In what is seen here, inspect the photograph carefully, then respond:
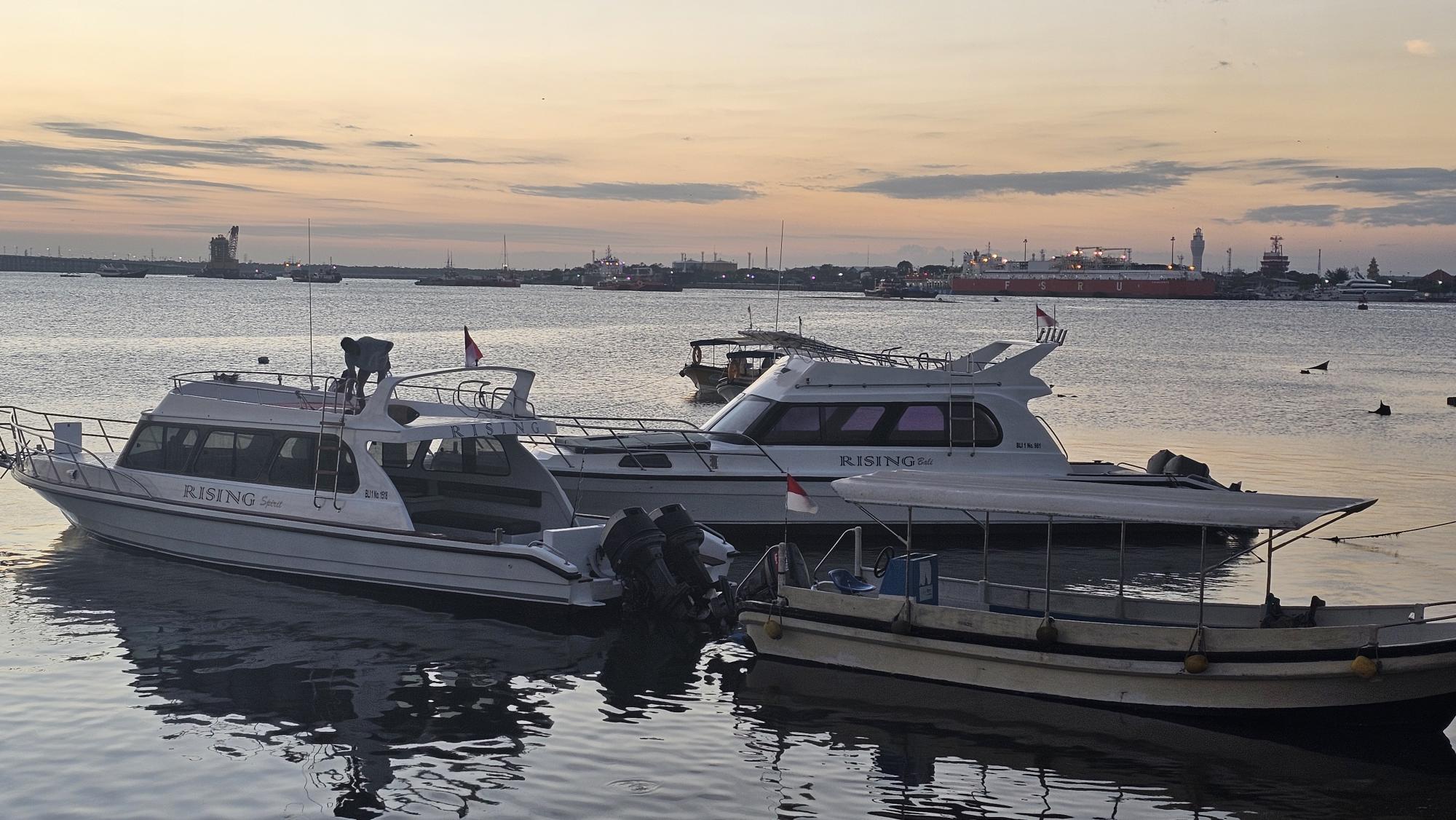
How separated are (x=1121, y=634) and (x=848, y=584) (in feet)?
11.0

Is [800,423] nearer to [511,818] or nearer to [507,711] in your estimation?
[507,711]

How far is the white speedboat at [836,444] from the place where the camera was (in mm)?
20672

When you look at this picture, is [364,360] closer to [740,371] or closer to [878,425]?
[878,425]

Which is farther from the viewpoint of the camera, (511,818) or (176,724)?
(176,724)

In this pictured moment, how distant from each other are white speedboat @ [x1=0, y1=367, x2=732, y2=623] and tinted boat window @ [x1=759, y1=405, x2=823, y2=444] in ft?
16.1

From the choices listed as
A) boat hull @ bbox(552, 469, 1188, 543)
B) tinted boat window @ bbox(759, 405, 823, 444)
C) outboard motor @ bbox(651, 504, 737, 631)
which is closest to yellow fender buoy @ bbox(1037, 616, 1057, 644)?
outboard motor @ bbox(651, 504, 737, 631)

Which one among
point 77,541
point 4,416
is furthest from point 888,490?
point 4,416

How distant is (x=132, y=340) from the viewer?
73562 millimetres

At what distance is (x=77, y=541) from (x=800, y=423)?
11.6 m

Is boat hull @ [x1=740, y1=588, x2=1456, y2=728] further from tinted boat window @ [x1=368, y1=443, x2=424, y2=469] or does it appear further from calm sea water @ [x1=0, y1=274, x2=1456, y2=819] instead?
tinted boat window @ [x1=368, y1=443, x2=424, y2=469]

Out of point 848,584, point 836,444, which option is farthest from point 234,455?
point 836,444

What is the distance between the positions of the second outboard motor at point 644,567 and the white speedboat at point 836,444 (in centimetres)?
508

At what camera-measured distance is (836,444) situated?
21.5 meters

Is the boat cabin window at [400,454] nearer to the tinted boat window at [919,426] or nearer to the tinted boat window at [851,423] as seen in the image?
the tinted boat window at [851,423]
